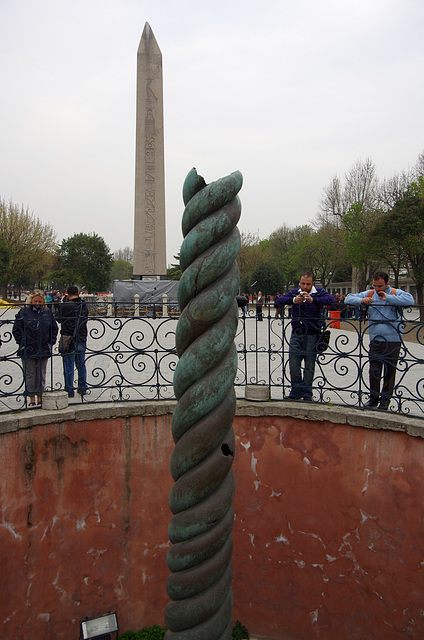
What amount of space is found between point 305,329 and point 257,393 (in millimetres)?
849

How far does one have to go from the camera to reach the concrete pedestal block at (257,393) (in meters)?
5.04

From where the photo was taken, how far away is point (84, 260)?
4888 cm

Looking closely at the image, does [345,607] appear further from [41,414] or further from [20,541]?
[41,414]

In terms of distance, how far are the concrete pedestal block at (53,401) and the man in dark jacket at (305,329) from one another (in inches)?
94.7

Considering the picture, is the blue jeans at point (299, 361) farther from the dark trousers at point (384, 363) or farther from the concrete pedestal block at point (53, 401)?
the concrete pedestal block at point (53, 401)

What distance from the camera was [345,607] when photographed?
4941mm

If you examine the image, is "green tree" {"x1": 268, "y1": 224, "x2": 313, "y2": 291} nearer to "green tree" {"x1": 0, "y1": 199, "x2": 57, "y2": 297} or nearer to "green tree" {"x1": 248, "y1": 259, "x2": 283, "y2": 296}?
"green tree" {"x1": 248, "y1": 259, "x2": 283, "y2": 296}

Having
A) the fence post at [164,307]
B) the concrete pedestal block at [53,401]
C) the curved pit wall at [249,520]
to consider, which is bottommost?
the curved pit wall at [249,520]

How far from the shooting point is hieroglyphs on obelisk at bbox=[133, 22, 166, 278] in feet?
56.9

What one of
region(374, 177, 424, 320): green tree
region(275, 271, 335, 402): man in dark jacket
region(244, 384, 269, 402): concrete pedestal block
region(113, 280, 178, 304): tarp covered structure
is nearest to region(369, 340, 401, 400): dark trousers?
region(275, 271, 335, 402): man in dark jacket

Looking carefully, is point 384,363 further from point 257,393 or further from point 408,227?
point 408,227

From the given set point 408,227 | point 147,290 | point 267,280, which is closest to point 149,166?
point 147,290

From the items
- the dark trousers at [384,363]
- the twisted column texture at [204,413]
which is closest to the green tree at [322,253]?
the dark trousers at [384,363]

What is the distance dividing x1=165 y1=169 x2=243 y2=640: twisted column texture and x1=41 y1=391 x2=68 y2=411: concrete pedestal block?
3.10m
